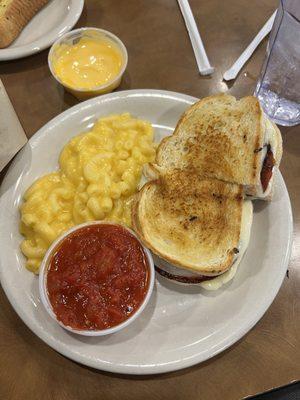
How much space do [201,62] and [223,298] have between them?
112cm

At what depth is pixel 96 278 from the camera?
1.28m

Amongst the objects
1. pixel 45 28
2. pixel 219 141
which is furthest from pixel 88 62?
pixel 219 141

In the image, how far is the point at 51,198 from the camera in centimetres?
151

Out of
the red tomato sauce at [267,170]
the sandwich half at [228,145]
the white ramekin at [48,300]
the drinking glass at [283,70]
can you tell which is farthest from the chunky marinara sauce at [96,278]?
the drinking glass at [283,70]

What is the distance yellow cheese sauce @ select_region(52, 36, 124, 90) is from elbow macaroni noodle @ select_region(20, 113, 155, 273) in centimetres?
26

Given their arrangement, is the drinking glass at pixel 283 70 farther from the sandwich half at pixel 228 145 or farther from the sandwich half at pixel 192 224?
the sandwich half at pixel 192 224

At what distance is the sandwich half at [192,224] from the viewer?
1.38 metres

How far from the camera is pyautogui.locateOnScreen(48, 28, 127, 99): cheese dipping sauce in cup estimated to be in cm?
179

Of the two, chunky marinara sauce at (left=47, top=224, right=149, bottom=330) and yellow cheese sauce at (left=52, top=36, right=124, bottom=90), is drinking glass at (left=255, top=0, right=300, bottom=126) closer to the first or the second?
yellow cheese sauce at (left=52, top=36, right=124, bottom=90)

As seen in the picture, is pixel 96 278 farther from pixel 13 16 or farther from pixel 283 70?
pixel 13 16

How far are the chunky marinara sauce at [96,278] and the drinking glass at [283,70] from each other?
35.9 inches

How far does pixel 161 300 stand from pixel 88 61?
108 cm

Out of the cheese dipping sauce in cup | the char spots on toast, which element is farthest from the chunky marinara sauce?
the cheese dipping sauce in cup

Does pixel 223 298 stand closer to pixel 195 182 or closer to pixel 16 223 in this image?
pixel 195 182
